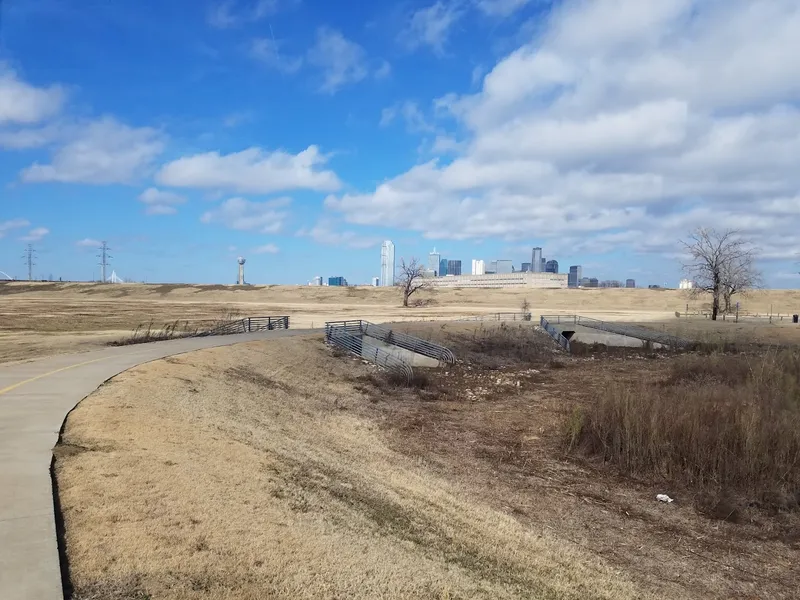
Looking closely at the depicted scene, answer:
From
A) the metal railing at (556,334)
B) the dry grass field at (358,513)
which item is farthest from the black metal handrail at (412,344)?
the dry grass field at (358,513)

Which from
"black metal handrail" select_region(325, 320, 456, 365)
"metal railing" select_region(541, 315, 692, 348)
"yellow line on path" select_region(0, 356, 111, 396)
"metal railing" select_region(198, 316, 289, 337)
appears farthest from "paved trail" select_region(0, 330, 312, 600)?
"metal railing" select_region(541, 315, 692, 348)

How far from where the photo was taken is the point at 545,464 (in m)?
13.2

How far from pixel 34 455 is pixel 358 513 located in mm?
4676

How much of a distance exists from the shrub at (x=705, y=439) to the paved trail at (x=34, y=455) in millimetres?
10937

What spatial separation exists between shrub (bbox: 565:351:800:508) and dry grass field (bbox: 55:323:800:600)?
0.48m

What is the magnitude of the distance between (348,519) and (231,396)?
9351 mm

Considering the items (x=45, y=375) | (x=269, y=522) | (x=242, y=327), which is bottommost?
(x=269, y=522)

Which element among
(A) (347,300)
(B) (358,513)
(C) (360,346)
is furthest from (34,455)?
(A) (347,300)

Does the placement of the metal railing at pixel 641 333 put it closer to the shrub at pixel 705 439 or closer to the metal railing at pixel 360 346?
the metal railing at pixel 360 346

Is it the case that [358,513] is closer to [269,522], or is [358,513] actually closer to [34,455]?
[269,522]

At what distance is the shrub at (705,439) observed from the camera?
36.7ft

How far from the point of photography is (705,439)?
12.1 meters

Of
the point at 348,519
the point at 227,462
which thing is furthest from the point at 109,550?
the point at 227,462

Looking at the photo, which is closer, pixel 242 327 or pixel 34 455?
pixel 34 455
